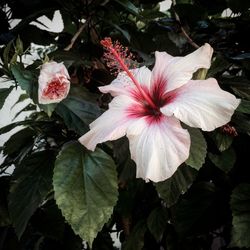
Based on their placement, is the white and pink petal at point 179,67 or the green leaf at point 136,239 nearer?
the white and pink petal at point 179,67

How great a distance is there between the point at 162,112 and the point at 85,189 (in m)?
0.17

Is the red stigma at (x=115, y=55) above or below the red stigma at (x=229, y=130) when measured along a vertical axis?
above

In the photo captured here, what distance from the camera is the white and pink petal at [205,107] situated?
15.7 inches

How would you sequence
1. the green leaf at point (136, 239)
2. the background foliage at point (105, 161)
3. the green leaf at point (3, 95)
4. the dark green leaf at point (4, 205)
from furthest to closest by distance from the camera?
the green leaf at point (136, 239), the dark green leaf at point (4, 205), the green leaf at point (3, 95), the background foliage at point (105, 161)

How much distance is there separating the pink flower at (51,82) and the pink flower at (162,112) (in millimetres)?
78

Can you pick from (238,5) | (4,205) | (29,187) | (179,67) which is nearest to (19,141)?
(4,205)

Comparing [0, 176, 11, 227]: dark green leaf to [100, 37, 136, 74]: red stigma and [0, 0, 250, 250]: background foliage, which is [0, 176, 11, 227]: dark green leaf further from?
[100, 37, 136, 74]: red stigma

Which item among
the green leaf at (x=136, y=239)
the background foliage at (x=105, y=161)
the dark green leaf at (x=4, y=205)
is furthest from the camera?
the green leaf at (x=136, y=239)

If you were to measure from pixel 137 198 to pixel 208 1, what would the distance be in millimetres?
639

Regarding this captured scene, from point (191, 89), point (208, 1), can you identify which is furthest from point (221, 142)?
point (208, 1)

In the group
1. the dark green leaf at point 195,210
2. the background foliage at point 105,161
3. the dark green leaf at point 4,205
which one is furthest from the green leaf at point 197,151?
the dark green leaf at point 4,205

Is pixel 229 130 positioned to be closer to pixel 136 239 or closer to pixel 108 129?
pixel 108 129

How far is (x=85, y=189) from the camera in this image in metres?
0.49

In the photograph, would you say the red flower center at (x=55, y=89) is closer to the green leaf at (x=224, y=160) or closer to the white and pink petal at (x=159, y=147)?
the white and pink petal at (x=159, y=147)
